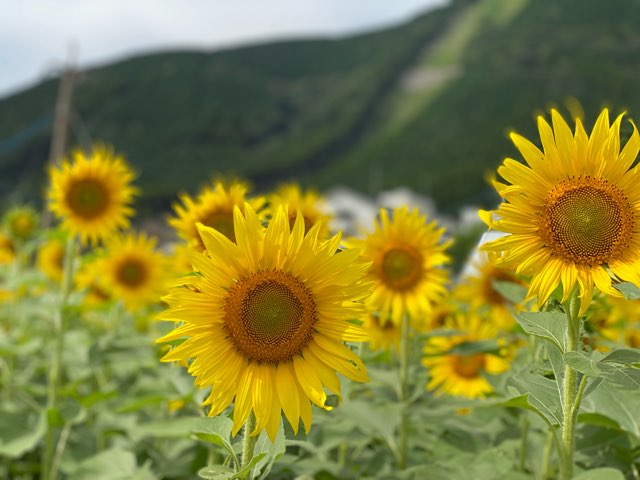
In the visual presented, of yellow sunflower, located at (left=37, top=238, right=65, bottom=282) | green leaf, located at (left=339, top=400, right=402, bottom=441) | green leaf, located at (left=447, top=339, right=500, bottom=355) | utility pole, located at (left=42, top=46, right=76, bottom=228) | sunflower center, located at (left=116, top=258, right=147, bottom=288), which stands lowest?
green leaf, located at (left=339, top=400, right=402, bottom=441)

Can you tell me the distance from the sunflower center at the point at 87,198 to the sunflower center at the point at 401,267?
Result: 6.14 feet

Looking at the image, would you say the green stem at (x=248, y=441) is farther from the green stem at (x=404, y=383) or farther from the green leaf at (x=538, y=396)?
the green stem at (x=404, y=383)

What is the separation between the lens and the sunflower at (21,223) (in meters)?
5.68

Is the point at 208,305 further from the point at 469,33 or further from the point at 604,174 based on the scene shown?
the point at 469,33

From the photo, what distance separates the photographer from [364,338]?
1.93m

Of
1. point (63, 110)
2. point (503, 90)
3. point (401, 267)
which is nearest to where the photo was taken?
point (401, 267)

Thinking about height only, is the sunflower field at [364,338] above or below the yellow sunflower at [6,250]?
below

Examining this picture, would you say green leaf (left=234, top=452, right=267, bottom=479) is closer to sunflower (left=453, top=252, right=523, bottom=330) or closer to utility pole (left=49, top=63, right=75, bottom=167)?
sunflower (left=453, top=252, right=523, bottom=330)

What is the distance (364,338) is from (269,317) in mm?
261

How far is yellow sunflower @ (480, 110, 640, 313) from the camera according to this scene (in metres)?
1.94

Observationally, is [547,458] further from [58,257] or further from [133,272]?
[58,257]

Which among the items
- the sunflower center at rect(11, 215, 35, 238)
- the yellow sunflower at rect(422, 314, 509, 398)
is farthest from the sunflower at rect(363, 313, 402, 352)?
the sunflower center at rect(11, 215, 35, 238)

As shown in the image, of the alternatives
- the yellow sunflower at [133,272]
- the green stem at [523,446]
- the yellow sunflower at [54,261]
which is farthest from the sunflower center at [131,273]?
the green stem at [523,446]

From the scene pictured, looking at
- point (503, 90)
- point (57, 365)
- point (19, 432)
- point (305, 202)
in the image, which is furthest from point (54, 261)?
point (503, 90)
